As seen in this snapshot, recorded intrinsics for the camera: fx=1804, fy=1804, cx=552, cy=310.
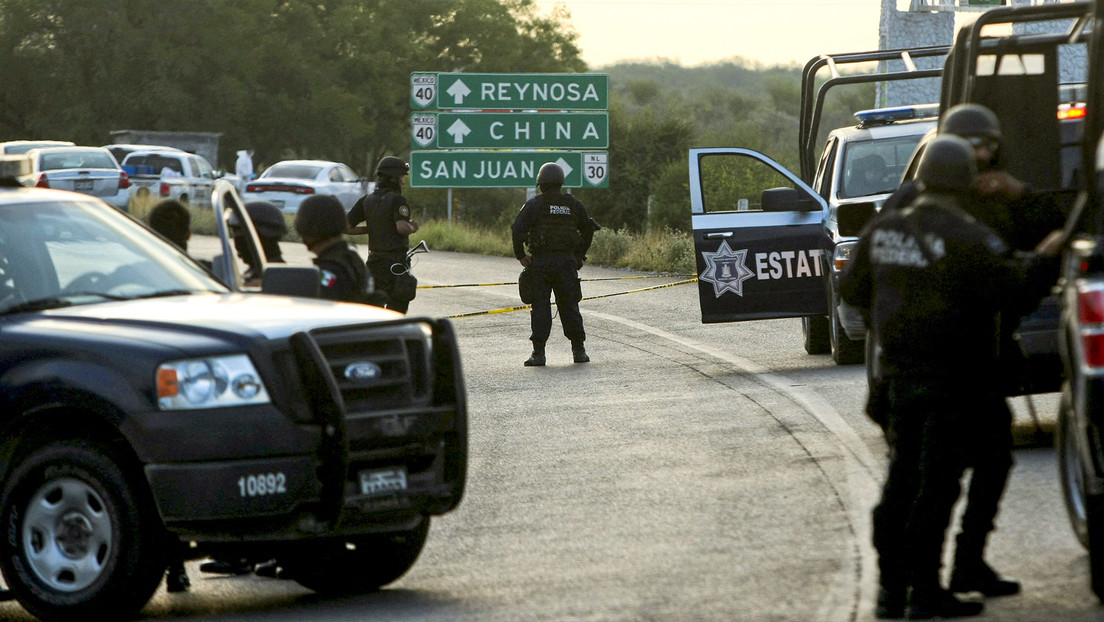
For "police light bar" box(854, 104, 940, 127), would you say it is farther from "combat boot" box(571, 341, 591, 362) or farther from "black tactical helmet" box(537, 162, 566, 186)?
"combat boot" box(571, 341, 591, 362)

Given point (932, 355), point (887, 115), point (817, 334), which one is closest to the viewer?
point (932, 355)

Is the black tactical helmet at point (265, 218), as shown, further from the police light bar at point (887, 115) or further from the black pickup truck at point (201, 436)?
the police light bar at point (887, 115)

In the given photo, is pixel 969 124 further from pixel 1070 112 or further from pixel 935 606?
pixel 1070 112

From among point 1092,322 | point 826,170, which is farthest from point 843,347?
point 1092,322

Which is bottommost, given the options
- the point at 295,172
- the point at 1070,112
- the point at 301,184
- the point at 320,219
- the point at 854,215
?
the point at 301,184

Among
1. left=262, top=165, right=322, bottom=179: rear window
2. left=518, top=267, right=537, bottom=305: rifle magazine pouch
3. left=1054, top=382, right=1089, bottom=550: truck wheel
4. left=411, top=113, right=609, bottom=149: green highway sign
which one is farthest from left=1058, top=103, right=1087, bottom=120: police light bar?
left=262, top=165, right=322, bottom=179: rear window

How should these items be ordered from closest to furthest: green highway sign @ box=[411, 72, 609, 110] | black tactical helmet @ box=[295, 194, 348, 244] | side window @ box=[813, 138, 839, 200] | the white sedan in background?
1. black tactical helmet @ box=[295, 194, 348, 244]
2. side window @ box=[813, 138, 839, 200]
3. green highway sign @ box=[411, 72, 609, 110]
4. the white sedan in background

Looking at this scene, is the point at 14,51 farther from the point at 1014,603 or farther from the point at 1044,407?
the point at 1014,603

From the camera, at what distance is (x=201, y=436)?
6301mm

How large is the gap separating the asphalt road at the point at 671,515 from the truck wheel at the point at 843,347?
0.53 ft

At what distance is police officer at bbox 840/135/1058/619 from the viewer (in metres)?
5.90

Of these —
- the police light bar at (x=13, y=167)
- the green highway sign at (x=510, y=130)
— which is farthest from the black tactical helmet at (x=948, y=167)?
the green highway sign at (x=510, y=130)

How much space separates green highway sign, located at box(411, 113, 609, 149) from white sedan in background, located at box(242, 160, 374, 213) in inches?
188

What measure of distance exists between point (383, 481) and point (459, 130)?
25.6 meters
